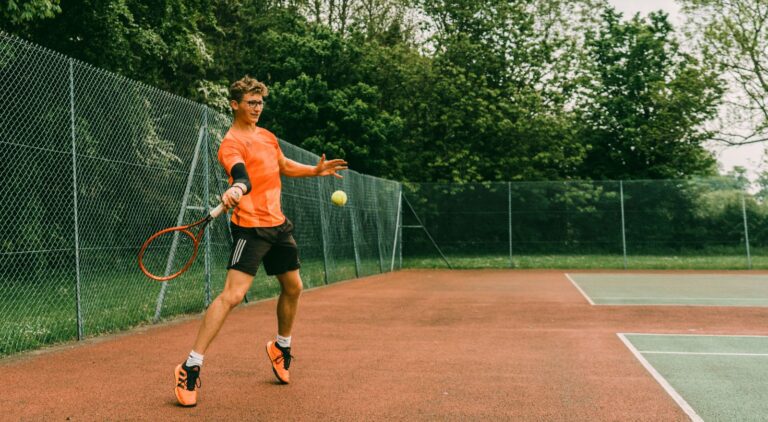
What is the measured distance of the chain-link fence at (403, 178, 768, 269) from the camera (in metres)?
21.4

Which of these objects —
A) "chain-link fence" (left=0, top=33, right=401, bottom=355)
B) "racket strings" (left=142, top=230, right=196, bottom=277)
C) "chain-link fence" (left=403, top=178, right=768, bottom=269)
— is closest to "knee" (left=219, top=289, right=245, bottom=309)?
"chain-link fence" (left=0, top=33, right=401, bottom=355)

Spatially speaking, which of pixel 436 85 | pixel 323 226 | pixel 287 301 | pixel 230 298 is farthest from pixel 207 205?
pixel 436 85

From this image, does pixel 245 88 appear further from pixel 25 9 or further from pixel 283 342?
pixel 25 9

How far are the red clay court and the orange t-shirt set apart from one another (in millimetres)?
1137

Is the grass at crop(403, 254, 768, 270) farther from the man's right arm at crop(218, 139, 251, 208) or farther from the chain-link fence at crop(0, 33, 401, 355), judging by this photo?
the man's right arm at crop(218, 139, 251, 208)

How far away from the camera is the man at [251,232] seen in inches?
176

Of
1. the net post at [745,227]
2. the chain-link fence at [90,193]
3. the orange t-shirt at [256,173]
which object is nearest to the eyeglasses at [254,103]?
the orange t-shirt at [256,173]

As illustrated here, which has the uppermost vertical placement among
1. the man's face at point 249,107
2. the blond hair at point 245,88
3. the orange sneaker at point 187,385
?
the blond hair at point 245,88

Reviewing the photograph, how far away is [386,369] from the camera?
5.79m

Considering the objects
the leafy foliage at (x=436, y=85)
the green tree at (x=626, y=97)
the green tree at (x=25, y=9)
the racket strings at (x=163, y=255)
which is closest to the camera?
the racket strings at (x=163, y=255)

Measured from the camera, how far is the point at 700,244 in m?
21.6

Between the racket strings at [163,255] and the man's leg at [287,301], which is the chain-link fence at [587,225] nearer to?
the racket strings at [163,255]

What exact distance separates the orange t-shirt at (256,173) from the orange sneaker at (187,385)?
94cm

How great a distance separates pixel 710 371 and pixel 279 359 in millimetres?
3307
